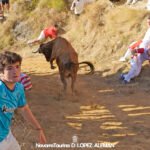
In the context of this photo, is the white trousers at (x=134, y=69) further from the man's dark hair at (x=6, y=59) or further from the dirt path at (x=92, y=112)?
the man's dark hair at (x=6, y=59)

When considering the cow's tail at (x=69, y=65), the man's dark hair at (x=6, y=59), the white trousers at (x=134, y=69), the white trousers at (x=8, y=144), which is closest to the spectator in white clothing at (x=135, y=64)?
the white trousers at (x=134, y=69)

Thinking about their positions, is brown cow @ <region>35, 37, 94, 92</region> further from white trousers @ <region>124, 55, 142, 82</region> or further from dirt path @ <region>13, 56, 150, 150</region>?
white trousers @ <region>124, 55, 142, 82</region>

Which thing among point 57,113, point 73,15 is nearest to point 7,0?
point 73,15

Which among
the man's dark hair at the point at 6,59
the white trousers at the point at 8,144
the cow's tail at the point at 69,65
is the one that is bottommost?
the cow's tail at the point at 69,65

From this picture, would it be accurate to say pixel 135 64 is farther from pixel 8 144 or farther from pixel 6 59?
pixel 6 59

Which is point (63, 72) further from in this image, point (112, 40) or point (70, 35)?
point (70, 35)

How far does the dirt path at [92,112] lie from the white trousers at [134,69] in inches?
8.2

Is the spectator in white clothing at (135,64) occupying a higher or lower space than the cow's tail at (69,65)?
lower

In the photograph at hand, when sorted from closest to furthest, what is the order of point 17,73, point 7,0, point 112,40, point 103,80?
point 17,73
point 103,80
point 112,40
point 7,0

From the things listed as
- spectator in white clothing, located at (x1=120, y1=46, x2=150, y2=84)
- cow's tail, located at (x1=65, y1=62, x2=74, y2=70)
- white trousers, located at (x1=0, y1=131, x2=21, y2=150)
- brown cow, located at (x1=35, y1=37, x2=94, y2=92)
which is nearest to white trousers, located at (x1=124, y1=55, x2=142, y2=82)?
spectator in white clothing, located at (x1=120, y1=46, x2=150, y2=84)

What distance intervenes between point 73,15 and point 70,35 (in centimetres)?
103

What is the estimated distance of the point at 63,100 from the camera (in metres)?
9.46

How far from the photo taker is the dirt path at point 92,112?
6.81 m

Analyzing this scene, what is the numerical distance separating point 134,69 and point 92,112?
8.63 ft
